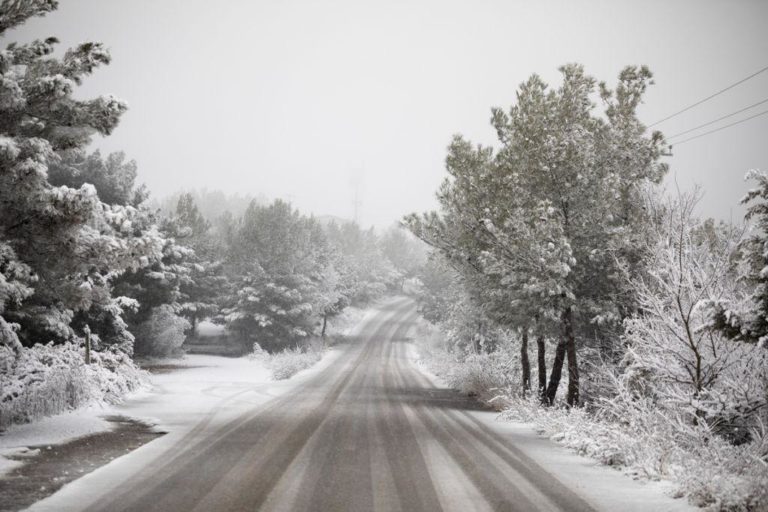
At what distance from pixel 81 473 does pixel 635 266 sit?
1433 centimetres

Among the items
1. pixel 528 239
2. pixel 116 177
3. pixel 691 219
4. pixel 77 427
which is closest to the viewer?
pixel 77 427

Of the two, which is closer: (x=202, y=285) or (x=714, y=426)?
(x=714, y=426)

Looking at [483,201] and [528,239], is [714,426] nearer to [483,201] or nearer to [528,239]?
[528,239]

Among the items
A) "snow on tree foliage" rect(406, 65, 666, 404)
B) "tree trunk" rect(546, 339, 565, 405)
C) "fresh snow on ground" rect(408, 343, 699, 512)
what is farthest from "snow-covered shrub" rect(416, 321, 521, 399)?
"fresh snow on ground" rect(408, 343, 699, 512)

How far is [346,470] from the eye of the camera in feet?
25.8

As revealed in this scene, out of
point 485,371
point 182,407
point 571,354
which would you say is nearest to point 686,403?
point 571,354

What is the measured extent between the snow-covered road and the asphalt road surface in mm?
23

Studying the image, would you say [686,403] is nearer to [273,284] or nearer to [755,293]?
[755,293]

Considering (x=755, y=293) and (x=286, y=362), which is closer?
(x=755, y=293)

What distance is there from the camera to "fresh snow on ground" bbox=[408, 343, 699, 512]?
627cm

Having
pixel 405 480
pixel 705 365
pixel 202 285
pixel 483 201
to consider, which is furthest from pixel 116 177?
pixel 705 365

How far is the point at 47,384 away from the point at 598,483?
11873 mm

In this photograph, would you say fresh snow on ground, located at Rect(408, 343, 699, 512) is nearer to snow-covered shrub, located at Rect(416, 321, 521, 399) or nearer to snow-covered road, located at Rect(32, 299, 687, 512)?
snow-covered road, located at Rect(32, 299, 687, 512)

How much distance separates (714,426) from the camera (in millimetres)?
9992
